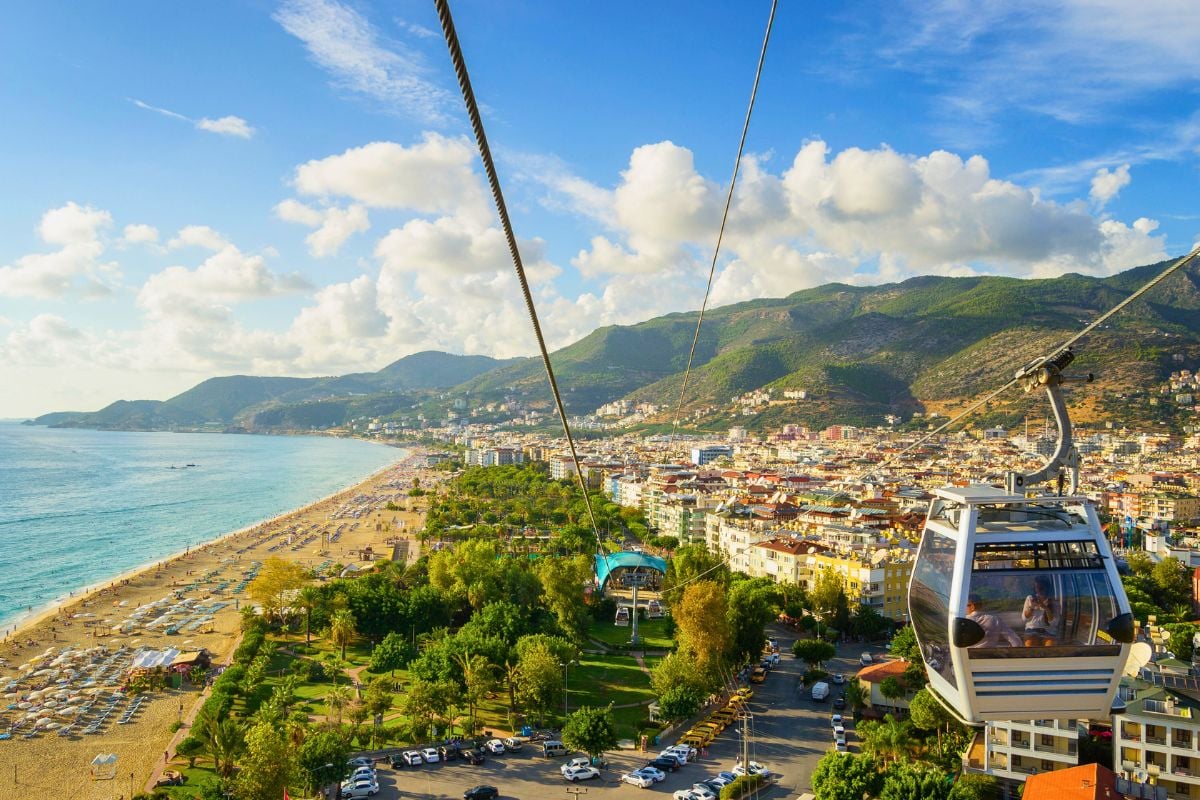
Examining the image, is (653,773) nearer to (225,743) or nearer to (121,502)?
(225,743)

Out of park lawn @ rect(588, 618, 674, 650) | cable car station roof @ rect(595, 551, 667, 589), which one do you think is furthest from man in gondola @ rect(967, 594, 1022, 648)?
cable car station roof @ rect(595, 551, 667, 589)

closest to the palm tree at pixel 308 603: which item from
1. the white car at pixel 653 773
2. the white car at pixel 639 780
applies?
Answer: the white car at pixel 639 780

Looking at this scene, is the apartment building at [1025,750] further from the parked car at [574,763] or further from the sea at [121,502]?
the sea at [121,502]

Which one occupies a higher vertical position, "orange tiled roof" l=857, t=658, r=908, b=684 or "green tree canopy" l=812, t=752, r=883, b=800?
"green tree canopy" l=812, t=752, r=883, b=800

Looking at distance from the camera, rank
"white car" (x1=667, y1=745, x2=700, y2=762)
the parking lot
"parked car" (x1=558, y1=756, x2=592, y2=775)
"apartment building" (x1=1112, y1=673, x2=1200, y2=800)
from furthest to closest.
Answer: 1. "white car" (x1=667, y1=745, x2=700, y2=762)
2. "parked car" (x1=558, y1=756, x2=592, y2=775)
3. the parking lot
4. "apartment building" (x1=1112, y1=673, x2=1200, y2=800)

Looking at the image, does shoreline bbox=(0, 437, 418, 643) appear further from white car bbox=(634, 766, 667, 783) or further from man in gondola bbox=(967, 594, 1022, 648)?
man in gondola bbox=(967, 594, 1022, 648)

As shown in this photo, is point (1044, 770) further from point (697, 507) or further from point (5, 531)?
point (5, 531)
